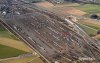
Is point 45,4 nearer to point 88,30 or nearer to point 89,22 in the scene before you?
point 89,22

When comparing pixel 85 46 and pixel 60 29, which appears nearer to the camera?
pixel 85 46

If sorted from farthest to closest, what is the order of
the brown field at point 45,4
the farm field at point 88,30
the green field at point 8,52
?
1. the brown field at point 45,4
2. the farm field at point 88,30
3. the green field at point 8,52

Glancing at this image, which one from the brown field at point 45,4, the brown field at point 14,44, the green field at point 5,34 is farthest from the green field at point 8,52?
the brown field at point 45,4

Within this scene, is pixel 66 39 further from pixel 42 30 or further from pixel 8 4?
pixel 8 4

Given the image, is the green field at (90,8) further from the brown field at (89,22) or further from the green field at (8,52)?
the green field at (8,52)

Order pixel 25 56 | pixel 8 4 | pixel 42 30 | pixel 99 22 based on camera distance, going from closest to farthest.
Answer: pixel 25 56, pixel 42 30, pixel 99 22, pixel 8 4

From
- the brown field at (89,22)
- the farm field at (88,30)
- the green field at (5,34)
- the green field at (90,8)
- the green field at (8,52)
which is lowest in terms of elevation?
the green field at (90,8)

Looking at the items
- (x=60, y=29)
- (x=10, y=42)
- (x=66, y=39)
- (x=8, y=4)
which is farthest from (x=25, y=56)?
(x=8, y=4)
